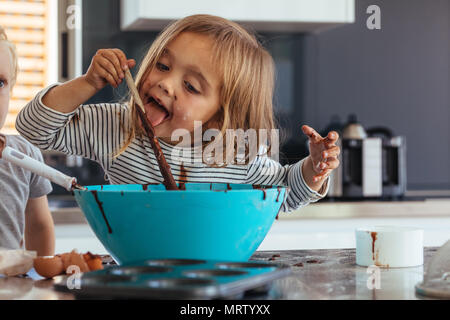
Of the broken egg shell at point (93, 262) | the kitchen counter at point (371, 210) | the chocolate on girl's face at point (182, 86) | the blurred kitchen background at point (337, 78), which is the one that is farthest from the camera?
the blurred kitchen background at point (337, 78)

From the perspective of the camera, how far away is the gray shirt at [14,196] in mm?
1347

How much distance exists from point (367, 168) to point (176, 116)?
1.46 meters

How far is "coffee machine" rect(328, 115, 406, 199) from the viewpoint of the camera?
2555 mm

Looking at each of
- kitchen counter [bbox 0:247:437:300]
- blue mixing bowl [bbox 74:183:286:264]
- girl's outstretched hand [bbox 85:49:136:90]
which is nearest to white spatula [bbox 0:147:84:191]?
blue mixing bowl [bbox 74:183:286:264]

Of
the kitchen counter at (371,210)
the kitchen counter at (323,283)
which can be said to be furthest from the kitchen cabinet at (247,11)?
the kitchen counter at (323,283)

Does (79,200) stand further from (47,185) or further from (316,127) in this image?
(316,127)

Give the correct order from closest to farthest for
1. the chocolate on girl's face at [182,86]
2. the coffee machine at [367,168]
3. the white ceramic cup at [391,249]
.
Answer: the white ceramic cup at [391,249], the chocolate on girl's face at [182,86], the coffee machine at [367,168]

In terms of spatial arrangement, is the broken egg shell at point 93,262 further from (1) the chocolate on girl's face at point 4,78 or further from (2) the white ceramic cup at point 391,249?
(1) the chocolate on girl's face at point 4,78

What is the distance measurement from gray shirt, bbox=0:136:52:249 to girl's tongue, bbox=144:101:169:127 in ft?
1.06

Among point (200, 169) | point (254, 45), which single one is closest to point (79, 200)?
point (200, 169)

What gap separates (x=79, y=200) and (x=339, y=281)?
1.14 ft

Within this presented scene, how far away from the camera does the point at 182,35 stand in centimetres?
141

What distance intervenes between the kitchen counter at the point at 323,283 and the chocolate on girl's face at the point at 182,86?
488 mm

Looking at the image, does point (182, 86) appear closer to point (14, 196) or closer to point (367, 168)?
point (14, 196)
